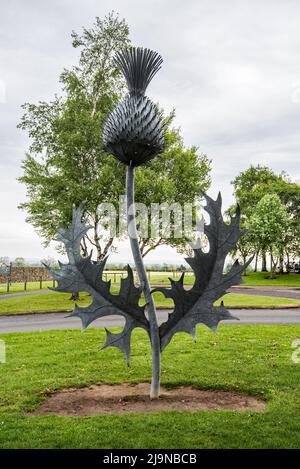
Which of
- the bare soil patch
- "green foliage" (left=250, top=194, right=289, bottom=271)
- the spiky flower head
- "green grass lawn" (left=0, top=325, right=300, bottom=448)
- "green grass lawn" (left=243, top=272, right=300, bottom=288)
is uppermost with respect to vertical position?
"green foliage" (left=250, top=194, right=289, bottom=271)

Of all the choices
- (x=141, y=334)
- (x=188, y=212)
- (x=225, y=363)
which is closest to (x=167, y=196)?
(x=188, y=212)

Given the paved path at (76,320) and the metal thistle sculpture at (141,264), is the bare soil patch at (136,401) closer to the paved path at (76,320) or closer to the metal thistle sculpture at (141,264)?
the metal thistle sculpture at (141,264)

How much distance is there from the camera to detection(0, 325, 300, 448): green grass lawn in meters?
5.20

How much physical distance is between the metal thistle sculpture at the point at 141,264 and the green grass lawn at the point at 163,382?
4.10 ft

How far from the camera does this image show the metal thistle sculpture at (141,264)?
617cm

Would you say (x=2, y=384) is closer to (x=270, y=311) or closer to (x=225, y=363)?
(x=225, y=363)

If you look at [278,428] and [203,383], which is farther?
[203,383]

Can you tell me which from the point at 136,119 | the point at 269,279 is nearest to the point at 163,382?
the point at 136,119

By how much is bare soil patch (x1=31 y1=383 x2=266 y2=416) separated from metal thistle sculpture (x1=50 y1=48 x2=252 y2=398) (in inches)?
14.2

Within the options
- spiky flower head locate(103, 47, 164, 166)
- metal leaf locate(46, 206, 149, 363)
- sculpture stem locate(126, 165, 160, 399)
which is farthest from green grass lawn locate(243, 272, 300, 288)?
spiky flower head locate(103, 47, 164, 166)

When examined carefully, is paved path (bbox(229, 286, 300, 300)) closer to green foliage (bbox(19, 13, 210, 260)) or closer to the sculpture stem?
green foliage (bbox(19, 13, 210, 260))

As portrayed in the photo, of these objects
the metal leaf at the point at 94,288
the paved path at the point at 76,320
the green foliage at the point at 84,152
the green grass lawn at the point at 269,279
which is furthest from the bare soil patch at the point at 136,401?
the green grass lawn at the point at 269,279
